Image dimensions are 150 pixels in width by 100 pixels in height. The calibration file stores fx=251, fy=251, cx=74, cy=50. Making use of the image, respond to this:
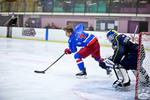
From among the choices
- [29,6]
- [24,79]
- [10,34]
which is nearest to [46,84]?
[24,79]

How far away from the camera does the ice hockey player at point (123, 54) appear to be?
329cm

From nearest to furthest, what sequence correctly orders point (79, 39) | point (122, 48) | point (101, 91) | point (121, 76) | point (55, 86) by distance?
point (122, 48), point (101, 91), point (121, 76), point (55, 86), point (79, 39)

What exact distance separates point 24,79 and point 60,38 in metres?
8.79

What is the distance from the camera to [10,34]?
14.6 meters

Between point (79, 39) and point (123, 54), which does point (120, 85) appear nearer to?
point (123, 54)

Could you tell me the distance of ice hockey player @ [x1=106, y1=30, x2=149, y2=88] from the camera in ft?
10.8

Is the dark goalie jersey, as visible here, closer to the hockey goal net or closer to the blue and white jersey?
the hockey goal net

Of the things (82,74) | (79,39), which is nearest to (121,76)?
(82,74)

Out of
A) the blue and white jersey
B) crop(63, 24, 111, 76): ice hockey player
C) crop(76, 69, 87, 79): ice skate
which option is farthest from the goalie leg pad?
the blue and white jersey

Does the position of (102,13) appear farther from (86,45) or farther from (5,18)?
(86,45)

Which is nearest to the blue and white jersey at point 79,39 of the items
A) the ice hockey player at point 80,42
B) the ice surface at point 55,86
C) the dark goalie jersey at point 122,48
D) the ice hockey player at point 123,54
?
the ice hockey player at point 80,42

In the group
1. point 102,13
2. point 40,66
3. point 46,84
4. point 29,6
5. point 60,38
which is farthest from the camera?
point 29,6

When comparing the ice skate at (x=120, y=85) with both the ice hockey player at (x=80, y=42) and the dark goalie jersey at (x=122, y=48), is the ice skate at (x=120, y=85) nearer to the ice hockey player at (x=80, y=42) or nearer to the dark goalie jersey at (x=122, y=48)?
the dark goalie jersey at (x=122, y=48)

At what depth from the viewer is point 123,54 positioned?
10.9 feet
